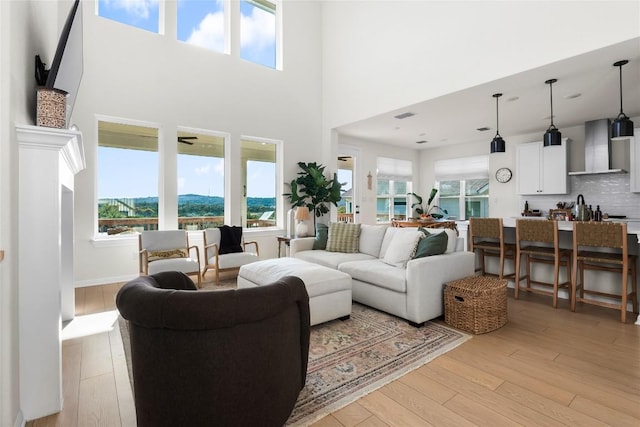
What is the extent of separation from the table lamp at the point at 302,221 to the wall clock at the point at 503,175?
5.10 m

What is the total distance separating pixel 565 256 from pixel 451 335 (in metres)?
2.01

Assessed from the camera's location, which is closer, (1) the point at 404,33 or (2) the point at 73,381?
(2) the point at 73,381

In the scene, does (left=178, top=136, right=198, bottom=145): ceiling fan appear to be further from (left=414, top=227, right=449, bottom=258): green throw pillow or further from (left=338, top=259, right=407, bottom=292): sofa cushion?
(left=414, top=227, right=449, bottom=258): green throw pillow

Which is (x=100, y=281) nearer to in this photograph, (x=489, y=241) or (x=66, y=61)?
(x=66, y=61)

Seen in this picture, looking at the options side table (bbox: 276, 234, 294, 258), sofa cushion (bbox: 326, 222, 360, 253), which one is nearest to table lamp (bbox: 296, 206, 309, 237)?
side table (bbox: 276, 234, 294, 258)

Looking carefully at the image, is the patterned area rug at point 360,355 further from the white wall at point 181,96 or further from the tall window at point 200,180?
the white wall at point 181,96

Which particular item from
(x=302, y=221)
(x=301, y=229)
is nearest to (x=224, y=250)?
(x=301, y=229)

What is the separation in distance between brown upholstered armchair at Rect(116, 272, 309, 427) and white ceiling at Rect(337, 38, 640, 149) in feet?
13.7

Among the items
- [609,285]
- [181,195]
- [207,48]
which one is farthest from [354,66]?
[609,285]

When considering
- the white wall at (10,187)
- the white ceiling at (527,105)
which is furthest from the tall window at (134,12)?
the white ceiling at (527,105)

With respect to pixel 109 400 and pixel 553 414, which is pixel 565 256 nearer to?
pixel 553 414

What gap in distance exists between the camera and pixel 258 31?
614 cm

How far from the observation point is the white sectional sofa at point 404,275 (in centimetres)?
289

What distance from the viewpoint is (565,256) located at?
3.67 metres
